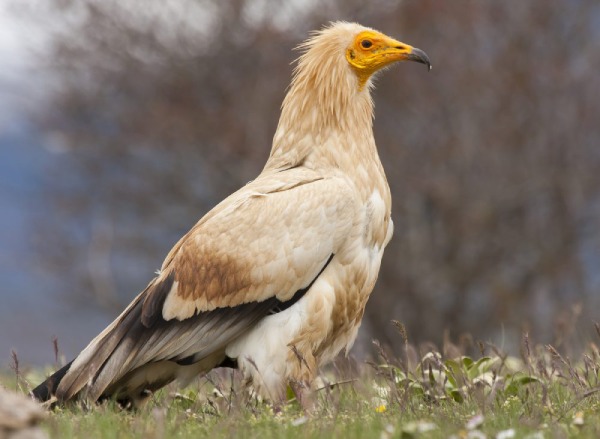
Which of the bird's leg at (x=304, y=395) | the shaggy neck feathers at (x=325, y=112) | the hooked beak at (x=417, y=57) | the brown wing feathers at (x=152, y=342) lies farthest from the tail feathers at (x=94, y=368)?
the hooked beak at (x=417, y=57)

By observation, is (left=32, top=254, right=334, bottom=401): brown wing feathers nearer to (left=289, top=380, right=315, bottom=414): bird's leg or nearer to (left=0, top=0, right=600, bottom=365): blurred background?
(left=289, top=380, right=315, bottom=414): bird's leg

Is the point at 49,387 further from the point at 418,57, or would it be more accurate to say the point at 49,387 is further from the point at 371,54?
the point at 418,57

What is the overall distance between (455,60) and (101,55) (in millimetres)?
5835

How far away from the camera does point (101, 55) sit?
16531mm

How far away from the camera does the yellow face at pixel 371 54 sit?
6.21 m

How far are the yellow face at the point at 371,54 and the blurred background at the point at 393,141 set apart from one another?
9.16 metres

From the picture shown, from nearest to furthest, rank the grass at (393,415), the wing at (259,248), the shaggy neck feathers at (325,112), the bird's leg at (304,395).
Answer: the grass at (393,415)
the bird's leg at (304,395)
the wing at (259,248)
the shaggy neck feathers at (325,112)

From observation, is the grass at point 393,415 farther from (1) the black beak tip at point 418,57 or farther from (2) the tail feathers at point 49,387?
(1) the black beak tip at point 418,57

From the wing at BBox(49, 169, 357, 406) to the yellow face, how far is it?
99 centimetres

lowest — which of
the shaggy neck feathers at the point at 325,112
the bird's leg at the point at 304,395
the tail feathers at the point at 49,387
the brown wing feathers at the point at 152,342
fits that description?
the bird's leg at the point at 304,395

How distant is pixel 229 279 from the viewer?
213 inches

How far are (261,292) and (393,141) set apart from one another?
11.0 meters

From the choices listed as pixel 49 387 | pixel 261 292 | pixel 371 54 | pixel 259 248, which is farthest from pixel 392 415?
pixel 371 54

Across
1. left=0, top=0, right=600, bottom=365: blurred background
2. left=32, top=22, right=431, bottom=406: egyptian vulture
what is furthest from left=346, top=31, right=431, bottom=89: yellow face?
left=0, top=0, right=600, bottom=365: blurred background
